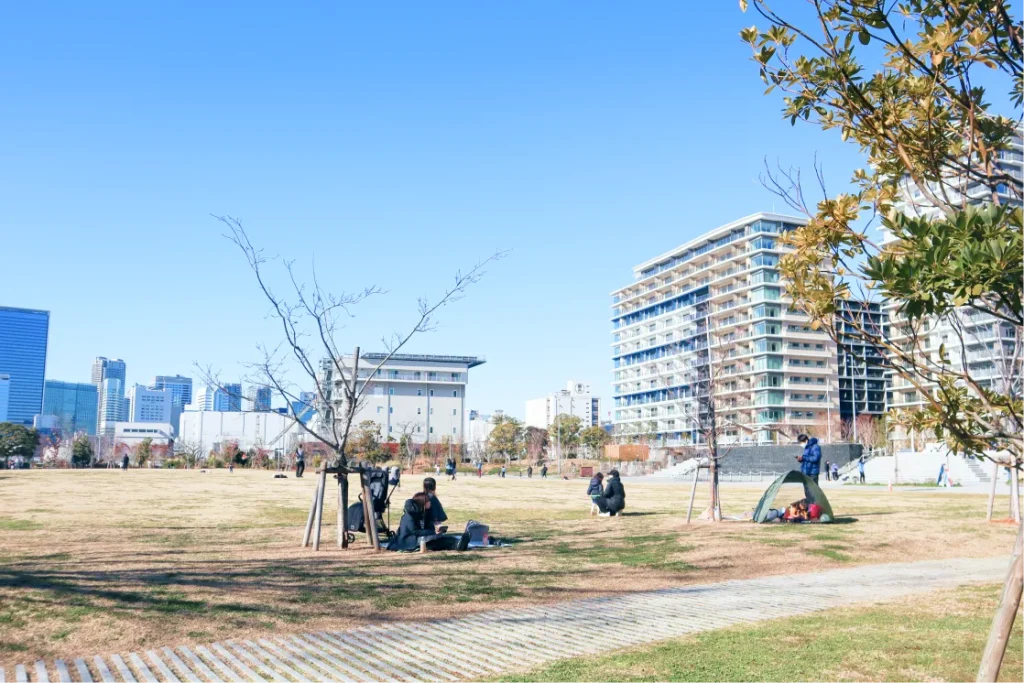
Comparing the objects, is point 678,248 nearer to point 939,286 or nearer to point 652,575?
point 652,575

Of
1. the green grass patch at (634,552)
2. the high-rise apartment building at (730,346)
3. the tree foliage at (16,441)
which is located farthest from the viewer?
the high-rise apartment building at (730,346)

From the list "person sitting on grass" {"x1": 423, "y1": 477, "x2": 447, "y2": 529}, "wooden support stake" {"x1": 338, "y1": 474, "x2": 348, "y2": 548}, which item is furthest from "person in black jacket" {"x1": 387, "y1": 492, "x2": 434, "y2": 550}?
"wooden support stake" {"x1": 338, "y1": 474, "x2": 348, "y2": 548}

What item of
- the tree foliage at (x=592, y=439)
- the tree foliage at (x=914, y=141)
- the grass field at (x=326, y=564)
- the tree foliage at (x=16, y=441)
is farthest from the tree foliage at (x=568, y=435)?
the tree foliage at (x=914, y=141)

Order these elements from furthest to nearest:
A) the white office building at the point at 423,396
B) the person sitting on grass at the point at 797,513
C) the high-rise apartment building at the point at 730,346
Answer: the white office building at the point at 423,396 < the high-rise apartment building at the point at 730,346 < the person sitting on grass at the point at 797,513

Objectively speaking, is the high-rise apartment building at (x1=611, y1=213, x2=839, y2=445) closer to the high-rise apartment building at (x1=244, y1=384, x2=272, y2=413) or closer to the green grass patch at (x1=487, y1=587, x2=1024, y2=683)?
the high-rise apartment building at (x1=244, y1=384, x2=272, y2=413)

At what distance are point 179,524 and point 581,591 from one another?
1124cm

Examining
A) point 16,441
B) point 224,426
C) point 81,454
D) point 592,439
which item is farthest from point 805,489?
point 224,426

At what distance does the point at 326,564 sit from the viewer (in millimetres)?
11766

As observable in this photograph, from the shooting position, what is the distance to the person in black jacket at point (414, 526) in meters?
13.6

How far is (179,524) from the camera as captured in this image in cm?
1805

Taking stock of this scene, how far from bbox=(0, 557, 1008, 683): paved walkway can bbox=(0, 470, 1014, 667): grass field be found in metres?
0.44

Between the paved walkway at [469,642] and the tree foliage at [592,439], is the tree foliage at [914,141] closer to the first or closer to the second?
the paved walkway at [469,642]

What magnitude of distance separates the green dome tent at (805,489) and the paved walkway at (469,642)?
265 inches

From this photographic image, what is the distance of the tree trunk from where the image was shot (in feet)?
13.9
